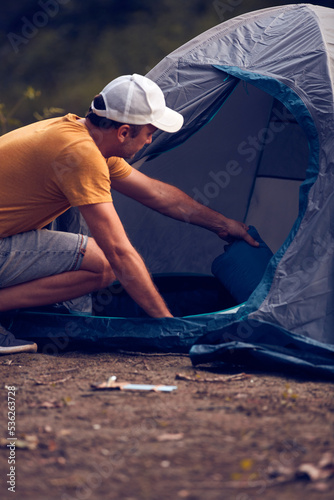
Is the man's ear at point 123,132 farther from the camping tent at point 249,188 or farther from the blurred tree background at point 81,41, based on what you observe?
the blurred tree background at point 81,41

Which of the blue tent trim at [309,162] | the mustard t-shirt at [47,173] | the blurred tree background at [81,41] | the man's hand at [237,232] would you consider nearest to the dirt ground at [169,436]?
the blue tent trim at [309,162]

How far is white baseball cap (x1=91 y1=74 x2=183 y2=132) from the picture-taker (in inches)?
104

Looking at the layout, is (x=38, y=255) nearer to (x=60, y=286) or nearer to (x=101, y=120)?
(x=60, y=286)

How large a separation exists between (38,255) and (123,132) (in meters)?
0.66

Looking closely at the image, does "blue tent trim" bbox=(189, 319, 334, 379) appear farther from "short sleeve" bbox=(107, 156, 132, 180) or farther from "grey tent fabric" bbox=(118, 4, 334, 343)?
"short sleeve" bbox=(107, 156, 132, 180)

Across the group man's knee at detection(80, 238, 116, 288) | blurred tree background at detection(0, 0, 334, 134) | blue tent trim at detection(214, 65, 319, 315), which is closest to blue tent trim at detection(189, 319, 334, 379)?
blue tent trim at detection(214, 65, 319, 315)

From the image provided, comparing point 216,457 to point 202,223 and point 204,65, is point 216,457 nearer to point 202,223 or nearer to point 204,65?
point 202,223

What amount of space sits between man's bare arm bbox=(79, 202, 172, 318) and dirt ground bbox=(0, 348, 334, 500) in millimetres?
343

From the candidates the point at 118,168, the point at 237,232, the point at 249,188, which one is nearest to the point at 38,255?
the point at 118,168

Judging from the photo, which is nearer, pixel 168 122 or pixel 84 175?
pixel 84 175

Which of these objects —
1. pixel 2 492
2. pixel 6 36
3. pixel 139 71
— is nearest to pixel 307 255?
pixel 2 492

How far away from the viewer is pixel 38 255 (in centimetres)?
277

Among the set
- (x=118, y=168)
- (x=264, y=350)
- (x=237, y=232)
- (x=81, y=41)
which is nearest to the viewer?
(x=264, y=350)

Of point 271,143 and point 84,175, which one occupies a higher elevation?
point 271,143
